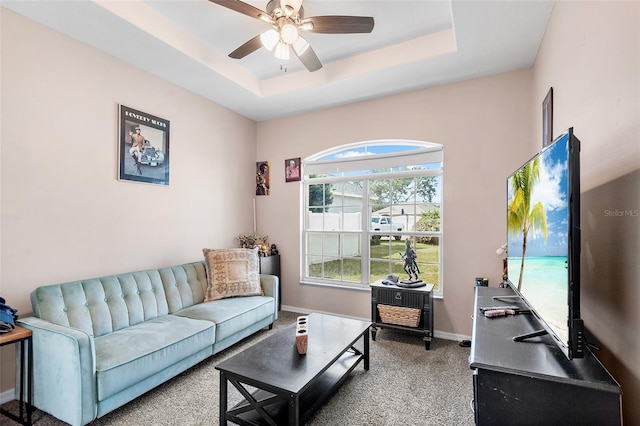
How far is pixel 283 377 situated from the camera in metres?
1.72

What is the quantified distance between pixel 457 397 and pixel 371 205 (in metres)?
2.23

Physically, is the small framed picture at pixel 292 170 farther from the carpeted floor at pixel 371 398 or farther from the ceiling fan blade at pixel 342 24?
the carpeted floor at pixel 371 398

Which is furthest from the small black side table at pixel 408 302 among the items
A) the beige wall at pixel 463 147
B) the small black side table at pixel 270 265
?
the small black side table at pixel 270 265

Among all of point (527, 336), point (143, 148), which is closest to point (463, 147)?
point (527, 336)

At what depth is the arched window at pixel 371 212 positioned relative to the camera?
362cm

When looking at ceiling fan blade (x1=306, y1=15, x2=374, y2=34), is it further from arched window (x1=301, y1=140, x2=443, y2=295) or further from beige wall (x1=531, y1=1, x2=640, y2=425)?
arched window (x1=301, y1=140, x2=443, y2=295)

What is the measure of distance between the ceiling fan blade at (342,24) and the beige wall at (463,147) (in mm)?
1649

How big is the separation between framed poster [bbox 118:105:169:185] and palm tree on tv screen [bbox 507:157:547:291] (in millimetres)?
3204

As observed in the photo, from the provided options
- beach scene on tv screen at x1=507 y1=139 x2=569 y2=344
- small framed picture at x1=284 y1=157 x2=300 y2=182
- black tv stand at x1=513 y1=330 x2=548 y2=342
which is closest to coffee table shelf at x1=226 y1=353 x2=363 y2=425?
black tv stand at x1=513 y1=330 x2=548 y2=342

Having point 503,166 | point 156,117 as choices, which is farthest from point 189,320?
point 503,166

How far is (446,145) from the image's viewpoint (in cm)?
343

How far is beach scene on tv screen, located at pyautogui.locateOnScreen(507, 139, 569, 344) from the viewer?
117 centimetres

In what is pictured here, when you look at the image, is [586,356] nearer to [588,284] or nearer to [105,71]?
[588,284]

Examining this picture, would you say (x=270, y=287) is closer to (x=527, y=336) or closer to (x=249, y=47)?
(x=249, y=47)
